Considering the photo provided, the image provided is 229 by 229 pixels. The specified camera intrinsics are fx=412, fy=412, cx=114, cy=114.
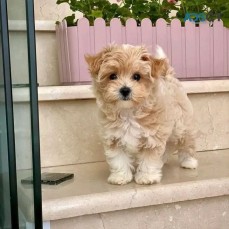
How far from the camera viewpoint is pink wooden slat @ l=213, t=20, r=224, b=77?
196 cm

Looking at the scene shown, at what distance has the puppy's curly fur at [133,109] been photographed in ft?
4.38

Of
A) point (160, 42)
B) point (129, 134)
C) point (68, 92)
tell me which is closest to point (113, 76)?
point (129, 134)

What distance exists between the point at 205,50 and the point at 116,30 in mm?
453

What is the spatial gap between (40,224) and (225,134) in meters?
1.14

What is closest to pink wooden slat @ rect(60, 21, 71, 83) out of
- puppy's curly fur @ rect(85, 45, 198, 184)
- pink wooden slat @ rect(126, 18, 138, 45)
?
pink wooden slat @ rect(126, 18, 138, 45)

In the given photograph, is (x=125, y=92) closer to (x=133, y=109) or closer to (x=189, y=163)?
(x=133, y=109)

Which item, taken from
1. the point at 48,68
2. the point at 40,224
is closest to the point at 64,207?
the point at 40,224

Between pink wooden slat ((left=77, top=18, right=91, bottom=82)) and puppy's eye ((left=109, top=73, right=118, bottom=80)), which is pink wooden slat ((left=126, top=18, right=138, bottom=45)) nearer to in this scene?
pink wooden slat ((left=77, top=18, right=91, bottom=82))

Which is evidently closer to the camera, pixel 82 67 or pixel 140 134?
pixel 140 134

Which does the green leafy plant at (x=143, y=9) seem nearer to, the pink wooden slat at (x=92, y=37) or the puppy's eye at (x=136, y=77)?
the pink wooden slat at (x=92, y=37)

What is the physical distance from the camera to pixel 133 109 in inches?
54.8

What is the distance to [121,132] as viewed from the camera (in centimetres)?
139

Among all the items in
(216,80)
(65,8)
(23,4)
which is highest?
(65,8)

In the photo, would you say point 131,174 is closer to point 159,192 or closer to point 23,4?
point 159,192
